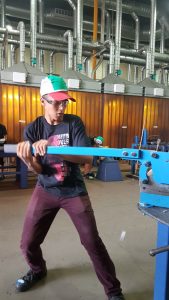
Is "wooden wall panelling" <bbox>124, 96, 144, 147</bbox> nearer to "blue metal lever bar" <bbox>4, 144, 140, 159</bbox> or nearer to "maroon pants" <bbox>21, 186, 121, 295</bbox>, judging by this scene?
"maroon pants" <bbox>21, 186, 121, 295</bbox>

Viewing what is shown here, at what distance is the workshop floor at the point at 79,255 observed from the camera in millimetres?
1858

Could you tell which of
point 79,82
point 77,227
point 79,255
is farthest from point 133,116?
point 77,227

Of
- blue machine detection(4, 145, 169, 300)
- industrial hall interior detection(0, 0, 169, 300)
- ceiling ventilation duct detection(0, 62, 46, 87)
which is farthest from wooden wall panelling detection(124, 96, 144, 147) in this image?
blue machine detection(4, 145, 169, 300)

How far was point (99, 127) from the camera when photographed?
6.99 metres

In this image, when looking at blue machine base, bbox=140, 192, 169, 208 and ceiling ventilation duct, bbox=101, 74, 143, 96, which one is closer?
blue machine base, bbox=140, 192, 169, 208

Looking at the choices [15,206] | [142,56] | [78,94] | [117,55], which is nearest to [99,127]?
[78,94]

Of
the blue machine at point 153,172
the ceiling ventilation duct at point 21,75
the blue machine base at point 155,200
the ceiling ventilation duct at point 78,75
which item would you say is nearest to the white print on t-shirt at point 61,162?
the blue machine at point 153,172

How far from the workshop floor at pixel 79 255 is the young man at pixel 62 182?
381 mm

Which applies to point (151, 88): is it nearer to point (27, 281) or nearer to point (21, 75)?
point (21, 75)

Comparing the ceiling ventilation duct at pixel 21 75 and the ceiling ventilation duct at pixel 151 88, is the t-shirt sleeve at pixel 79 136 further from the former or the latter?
the ceiling ventilation duct at pixel 151 88

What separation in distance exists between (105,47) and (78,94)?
154 centimetres

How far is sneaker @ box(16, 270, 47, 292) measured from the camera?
1.84 metres

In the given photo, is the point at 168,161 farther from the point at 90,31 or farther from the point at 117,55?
the point at 90,31

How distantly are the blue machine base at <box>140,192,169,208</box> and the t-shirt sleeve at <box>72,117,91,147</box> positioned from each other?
55 centimetres
